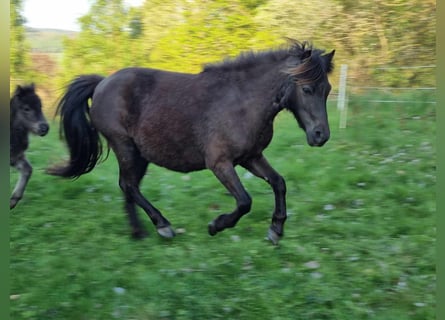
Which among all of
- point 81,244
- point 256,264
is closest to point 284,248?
point 256,264

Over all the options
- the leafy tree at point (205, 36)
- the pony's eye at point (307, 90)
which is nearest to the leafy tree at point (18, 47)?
the leafy tree at point (205, 36)

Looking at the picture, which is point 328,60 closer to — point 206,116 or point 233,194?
point 206,116

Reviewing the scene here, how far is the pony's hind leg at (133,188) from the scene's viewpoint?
6.11m

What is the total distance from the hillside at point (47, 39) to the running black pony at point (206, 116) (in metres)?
5.78

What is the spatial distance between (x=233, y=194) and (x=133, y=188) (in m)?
1.25

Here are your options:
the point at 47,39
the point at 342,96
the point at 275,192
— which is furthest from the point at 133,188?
the point at 47,39

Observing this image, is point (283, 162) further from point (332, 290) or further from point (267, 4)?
point (267, 4)

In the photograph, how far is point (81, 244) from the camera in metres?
5.99

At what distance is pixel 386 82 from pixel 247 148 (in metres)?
6.58

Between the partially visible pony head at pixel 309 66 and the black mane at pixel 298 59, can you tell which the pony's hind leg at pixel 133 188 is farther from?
the partially visible pony head at pixel 309 66

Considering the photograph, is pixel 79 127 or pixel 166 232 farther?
pixel 79 127

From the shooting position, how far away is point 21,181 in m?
7.23

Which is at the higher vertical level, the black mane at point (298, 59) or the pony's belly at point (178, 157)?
the black mane at point (298, 59)

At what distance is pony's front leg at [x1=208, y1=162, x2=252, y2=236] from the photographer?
5.59 metres
